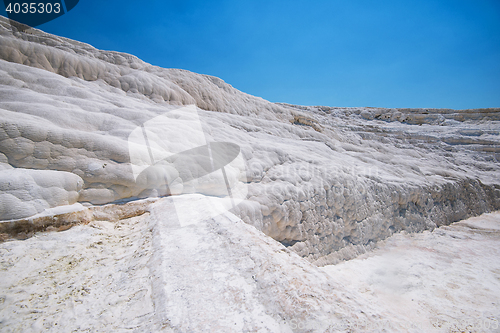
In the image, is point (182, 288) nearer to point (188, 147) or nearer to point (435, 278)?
point (188, 147)

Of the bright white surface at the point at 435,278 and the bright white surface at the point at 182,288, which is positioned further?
the bright white surface at the point at 435,278

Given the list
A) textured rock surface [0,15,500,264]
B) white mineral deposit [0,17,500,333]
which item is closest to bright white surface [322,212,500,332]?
white mineral deposit [0,17,500,333]

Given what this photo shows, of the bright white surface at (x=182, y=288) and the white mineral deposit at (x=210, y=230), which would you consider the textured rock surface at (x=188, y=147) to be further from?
the bright white surface at (x=182, y=288)

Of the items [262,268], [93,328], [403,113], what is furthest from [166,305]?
[403,113]

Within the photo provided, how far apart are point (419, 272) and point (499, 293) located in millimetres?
878

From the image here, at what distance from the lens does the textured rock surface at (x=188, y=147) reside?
8.57ft

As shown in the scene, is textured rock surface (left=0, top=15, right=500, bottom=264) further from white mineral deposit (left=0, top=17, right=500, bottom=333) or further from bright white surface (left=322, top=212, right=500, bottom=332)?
bright white surface (left=322, top=212, right=500, bottom=332)

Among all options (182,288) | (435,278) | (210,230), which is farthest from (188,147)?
(435,278)

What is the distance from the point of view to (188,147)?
4.04 meters

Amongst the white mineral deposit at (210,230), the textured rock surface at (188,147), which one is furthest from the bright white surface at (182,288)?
the textured rock surface at (188,147)

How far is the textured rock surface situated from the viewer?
261cm

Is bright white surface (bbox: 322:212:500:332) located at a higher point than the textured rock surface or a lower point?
lower

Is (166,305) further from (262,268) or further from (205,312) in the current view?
(262,268)

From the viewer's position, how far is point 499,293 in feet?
10.3
